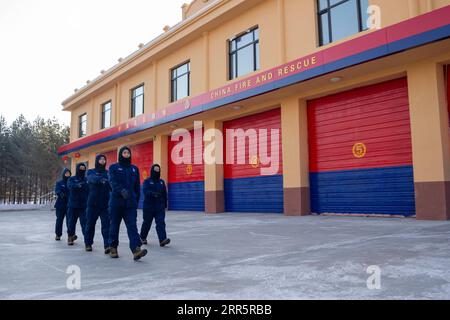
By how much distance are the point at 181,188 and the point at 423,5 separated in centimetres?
1301

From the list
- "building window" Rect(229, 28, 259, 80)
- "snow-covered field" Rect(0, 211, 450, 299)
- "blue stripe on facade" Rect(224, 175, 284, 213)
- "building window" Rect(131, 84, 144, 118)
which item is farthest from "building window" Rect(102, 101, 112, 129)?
"snow-covered field" Rect(0, 211, 450, 299)

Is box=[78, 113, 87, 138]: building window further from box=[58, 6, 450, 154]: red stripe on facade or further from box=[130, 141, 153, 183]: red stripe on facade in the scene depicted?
box=[58, 6, 450, 154]: red stripe on facade

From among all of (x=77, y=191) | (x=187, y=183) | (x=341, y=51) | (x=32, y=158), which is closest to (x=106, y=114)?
(x=187, y=183)

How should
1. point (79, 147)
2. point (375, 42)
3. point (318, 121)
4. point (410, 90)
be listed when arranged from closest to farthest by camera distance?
1. point (375, 42)
2. point (410, 90)
3. point (318, 121)
4. point (79, 147)

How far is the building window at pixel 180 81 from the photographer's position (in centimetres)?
1815

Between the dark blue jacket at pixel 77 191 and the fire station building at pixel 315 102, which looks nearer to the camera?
the dark blue jacket at pixel 77 191

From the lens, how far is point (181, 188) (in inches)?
743

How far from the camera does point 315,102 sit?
1303 centimetres

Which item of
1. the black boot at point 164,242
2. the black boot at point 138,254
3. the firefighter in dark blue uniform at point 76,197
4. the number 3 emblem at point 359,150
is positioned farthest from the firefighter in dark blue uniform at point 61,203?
the number 3 emblem at point 359,150

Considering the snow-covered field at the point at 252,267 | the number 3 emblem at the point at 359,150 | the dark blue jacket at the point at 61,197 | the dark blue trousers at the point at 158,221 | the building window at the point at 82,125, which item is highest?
the building window at the point at 82,125

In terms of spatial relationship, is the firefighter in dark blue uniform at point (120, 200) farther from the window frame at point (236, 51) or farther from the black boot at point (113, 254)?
the window frame at point (236, 51)

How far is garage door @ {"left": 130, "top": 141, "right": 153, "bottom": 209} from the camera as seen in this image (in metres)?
21.2
